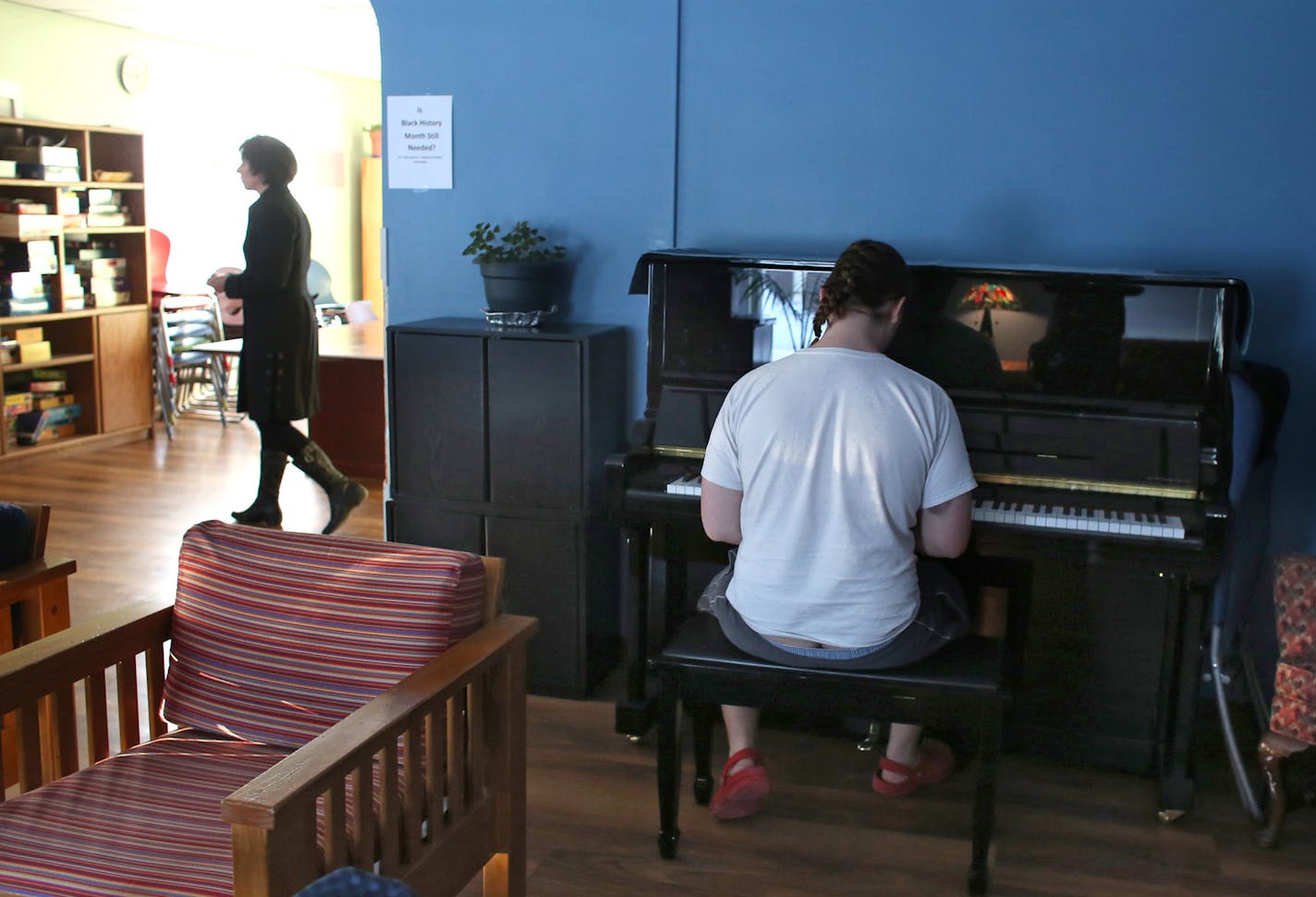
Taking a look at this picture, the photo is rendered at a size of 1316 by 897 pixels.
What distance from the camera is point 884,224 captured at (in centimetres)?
351

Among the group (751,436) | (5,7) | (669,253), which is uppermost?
(5,7)

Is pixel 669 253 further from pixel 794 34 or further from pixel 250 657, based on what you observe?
pixel 250 657

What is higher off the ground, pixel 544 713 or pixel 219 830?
pixel 219 830

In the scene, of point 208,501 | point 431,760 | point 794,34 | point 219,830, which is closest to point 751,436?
point 431,760

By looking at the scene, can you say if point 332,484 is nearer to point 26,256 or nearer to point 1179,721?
point 26,256

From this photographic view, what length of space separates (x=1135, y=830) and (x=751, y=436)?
1.32 meters

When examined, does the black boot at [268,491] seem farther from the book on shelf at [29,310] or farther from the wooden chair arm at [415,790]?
the wooden chair arm at [415,790]

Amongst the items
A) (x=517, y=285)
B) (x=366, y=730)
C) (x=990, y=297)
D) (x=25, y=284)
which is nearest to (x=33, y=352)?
(x=25, y=284)

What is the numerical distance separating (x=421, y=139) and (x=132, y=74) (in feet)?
16.3

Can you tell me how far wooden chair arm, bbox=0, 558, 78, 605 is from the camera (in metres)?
2.56

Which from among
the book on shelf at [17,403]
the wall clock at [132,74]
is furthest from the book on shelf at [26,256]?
the wall clock at [132,74]

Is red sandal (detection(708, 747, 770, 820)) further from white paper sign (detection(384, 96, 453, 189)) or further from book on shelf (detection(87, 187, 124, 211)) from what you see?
book on shelf (detection(87, 187, 124, 211))

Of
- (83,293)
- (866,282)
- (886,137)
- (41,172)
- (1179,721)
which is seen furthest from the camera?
(83,293)

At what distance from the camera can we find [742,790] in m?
2.78
